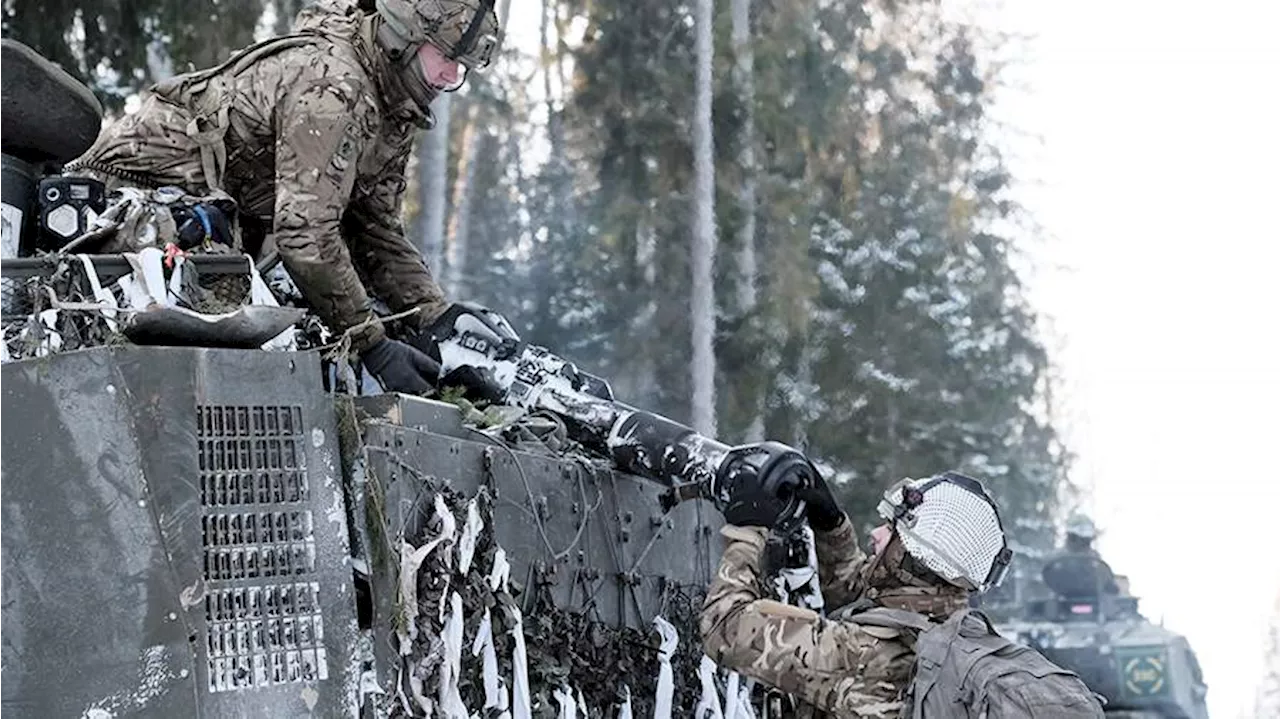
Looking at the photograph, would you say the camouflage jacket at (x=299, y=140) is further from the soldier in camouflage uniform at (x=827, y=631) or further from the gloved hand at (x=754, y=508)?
the soldier in camouflage uniform at (x=827, y=631)

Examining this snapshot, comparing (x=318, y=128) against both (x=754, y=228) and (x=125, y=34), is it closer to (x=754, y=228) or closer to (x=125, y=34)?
(x=125, y=34)

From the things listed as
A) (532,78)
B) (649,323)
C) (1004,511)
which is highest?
(532,78)

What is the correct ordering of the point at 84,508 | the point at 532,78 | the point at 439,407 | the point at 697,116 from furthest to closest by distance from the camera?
the point at 532,78 < the point at 697,116 < the point at 439,407 < the point at 84,508

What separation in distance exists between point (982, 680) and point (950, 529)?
55 centimetres

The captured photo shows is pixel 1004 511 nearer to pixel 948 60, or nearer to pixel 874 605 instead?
pixel 948 60

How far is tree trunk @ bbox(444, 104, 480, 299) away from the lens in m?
25.2

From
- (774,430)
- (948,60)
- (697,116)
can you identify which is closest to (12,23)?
(697,116)

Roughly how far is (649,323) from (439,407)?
1855cm

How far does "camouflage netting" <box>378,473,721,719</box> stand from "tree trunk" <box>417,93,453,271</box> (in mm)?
12652

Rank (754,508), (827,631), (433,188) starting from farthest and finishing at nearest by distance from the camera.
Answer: (433,188) < (754,508) < (827,631)

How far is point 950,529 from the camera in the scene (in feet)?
15.3

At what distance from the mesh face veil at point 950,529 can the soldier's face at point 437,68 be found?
201cm

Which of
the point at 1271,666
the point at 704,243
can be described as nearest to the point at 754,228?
the point at 704,243

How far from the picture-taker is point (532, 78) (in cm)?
2616
